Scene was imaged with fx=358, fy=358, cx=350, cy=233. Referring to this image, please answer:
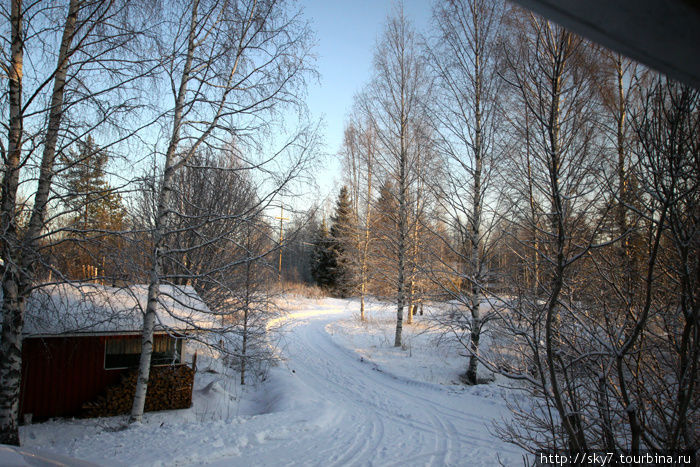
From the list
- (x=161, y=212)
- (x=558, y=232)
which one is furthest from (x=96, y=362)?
(x=558, y=232)

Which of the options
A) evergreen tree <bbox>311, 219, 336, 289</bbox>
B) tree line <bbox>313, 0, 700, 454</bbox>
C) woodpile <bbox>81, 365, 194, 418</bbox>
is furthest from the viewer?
evergreen tree <bbox>311, 219, 336, 289</bbox>

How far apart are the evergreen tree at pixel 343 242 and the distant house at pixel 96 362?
11464 mm

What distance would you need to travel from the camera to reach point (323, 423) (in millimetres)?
7086

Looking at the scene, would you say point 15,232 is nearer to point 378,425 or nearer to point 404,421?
point 378,425

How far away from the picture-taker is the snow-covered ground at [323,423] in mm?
5543

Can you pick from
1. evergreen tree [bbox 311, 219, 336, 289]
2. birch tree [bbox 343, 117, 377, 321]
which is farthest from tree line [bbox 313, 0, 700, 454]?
evergreen tree [bbox 311, 219, 336, 289]

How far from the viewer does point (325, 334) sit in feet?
56.0

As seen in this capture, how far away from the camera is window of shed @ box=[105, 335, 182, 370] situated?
27.5 ft

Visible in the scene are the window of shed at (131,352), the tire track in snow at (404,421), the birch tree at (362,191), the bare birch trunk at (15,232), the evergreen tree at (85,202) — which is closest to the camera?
the bare birch trunk at (15,232)

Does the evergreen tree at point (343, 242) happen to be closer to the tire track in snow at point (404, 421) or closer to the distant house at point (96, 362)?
the tire track in snow at point (404, 421)

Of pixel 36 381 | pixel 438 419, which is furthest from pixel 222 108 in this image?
pixel 438 419

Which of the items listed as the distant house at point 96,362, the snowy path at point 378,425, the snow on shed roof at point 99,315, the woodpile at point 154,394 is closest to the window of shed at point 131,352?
the distant house at point 96,362

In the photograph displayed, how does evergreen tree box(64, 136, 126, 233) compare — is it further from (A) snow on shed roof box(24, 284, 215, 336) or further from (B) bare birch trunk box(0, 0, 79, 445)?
(A) snow on shed roof box(24, 284, 215, 336)

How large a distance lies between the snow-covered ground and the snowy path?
0.02m
